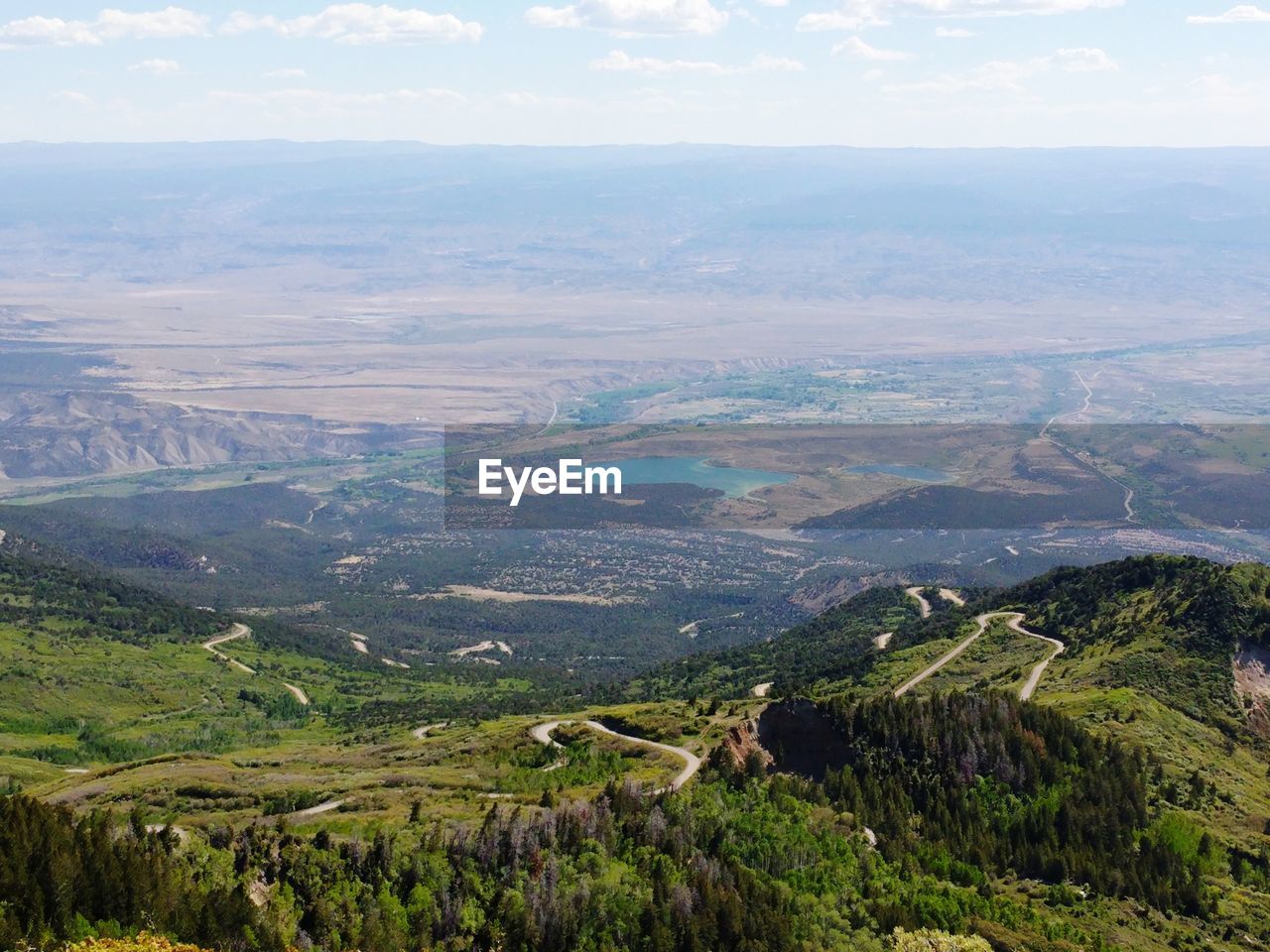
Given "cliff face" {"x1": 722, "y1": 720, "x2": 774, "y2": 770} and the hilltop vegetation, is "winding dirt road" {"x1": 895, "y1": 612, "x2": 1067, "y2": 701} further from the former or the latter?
"cliff face" {"x1": 722, "y1": 720, "x2": 774, "y2": 770}

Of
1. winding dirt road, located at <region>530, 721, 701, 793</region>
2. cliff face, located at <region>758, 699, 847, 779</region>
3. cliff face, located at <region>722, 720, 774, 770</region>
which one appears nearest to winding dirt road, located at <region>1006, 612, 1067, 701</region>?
cliff face, located at <region>758, 699, 847, 779</region>

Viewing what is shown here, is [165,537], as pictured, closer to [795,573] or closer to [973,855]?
[795,573]

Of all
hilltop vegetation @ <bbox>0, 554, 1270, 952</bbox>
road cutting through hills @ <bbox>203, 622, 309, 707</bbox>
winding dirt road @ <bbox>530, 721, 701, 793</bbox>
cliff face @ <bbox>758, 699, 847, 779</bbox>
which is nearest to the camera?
hilltop vegetation @ <bbox>0, 554, 1270, 952</bbox>

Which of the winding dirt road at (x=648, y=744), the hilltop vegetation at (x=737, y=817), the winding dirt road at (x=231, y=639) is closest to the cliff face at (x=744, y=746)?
the hilltop vegetation at (x=737, y=817)

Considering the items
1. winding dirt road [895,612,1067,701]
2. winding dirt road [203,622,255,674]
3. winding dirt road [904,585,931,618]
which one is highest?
winding dirt road [895,612,1067,701]

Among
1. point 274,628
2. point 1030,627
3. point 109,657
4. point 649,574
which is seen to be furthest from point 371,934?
point 649,574

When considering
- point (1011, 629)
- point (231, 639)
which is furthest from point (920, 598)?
point (231, 639)

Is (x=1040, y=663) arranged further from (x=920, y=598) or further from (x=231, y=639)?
(x=231, y=639)
